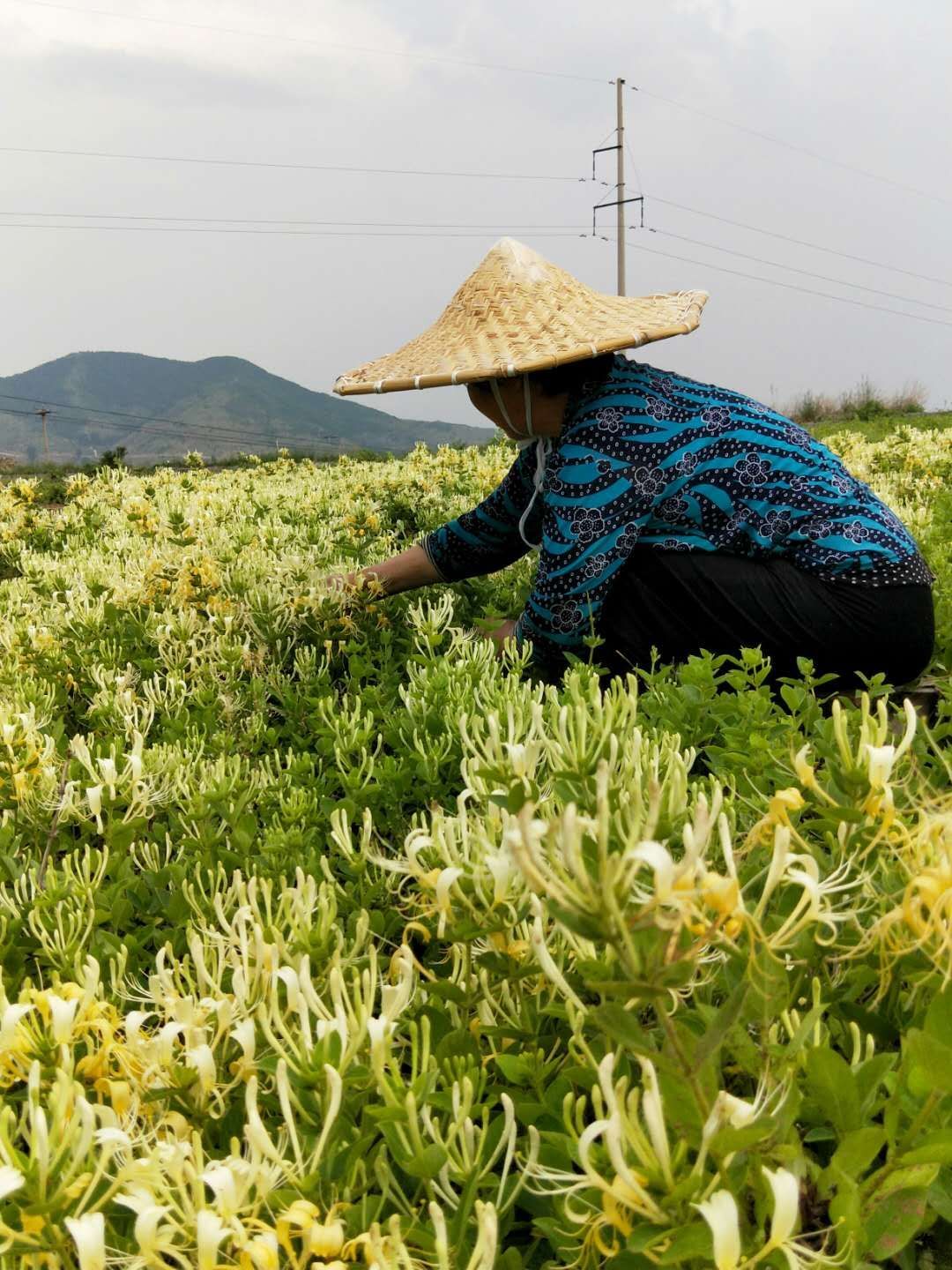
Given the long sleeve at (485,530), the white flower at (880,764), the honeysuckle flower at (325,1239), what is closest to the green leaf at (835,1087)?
the white flower at (880,764)

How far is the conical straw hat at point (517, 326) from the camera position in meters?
3.13

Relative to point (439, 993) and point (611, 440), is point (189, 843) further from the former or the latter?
point (611, 440)

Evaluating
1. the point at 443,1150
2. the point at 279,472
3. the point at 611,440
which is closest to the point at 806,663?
the point at 611,440

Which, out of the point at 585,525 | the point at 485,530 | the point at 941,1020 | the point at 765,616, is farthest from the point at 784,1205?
the point at 485,530

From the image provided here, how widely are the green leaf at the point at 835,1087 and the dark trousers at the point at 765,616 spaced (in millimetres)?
2352

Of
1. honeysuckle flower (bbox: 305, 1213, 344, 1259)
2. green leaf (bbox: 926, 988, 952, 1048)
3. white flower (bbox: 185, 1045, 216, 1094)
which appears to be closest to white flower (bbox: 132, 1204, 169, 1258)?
honeysuckle flower (bbox: 305, 1213, 344, 1259)

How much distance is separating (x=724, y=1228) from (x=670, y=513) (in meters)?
2.79

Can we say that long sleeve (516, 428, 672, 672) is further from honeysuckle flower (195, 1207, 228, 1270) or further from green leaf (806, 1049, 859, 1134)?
honeysuckle flower (195, 1207, 228, 1270)

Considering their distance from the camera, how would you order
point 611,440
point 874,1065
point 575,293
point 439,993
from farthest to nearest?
point 575,293 < point 611,440 < point 439,993 < point 874,1065

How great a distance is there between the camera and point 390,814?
7.01ft

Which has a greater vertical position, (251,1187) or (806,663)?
(806,663)

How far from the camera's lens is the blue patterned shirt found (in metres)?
3.16

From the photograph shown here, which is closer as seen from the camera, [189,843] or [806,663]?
[189,843]

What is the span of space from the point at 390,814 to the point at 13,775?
758 mm
